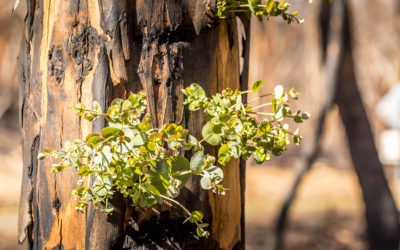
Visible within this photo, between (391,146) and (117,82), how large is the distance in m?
9.57

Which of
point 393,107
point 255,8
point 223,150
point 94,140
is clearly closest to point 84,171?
point 94,140

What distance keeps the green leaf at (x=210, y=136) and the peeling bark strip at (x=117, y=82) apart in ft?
0.22

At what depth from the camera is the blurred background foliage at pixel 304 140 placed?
6.84 m

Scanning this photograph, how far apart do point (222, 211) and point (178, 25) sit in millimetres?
490

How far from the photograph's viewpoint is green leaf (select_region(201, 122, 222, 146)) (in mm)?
969

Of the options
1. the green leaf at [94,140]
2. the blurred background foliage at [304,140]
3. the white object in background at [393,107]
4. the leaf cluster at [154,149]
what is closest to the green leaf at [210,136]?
the leaf cluster at [154,149]

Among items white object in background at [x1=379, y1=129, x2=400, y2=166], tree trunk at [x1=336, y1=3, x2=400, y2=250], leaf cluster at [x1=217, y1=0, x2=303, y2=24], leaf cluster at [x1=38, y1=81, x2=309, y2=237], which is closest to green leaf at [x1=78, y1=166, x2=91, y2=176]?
leaf cluster at [x1=38, y1=81, x2=309, y2=237]

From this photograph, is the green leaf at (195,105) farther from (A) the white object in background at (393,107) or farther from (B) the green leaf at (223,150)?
(A) the white object in background at (393,107)

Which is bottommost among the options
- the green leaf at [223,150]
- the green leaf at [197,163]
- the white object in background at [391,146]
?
the white object in background at [391,146]

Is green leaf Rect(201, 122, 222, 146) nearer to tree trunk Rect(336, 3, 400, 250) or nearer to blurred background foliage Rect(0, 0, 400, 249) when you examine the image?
tree trunk Rect(336, 3, 400, 250)

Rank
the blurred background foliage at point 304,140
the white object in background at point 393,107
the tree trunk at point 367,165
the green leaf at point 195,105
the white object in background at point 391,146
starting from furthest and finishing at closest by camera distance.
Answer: the white object in background at point 391,146 → the white object in background at point 393,107 → the blurred background foliage at point 304,140 → the tree trunk at point 367,165 → the green leaf at point 195,105

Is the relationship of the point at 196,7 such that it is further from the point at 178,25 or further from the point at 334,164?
the point at 334,164

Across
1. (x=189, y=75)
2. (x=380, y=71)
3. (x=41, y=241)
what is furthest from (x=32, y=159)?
(x=380, y=71)

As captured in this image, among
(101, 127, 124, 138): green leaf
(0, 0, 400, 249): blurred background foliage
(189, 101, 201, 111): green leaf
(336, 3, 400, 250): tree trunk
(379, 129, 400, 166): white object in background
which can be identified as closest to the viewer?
(101, 127, 124, 138): green leaf
